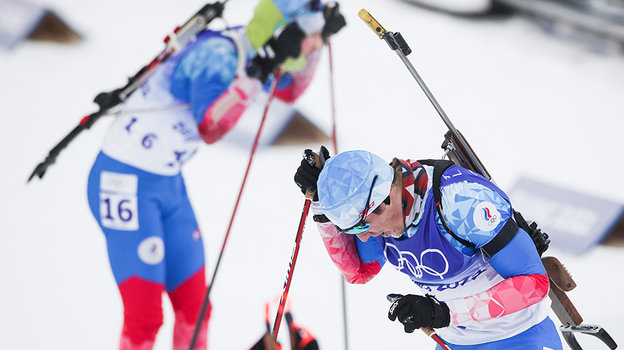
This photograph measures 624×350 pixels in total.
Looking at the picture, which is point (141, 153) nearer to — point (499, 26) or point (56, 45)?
point (56, 45)

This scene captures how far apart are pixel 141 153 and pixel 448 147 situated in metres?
1.22

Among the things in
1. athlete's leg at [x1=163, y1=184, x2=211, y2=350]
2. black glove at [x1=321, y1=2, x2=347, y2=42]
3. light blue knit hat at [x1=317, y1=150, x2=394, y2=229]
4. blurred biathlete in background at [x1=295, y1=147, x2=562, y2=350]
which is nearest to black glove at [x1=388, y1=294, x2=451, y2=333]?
blurred biathlete in background at [x1=295, y1=147, x2=562, y2=350]

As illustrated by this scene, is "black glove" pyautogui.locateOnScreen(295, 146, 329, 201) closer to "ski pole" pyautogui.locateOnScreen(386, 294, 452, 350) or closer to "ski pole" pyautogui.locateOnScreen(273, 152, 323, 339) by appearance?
"ski pole" pyautogui.locateOnScreen(273, 152, 323, 339)

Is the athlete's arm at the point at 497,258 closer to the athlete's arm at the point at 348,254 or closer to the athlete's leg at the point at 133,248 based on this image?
the athlete's arm at the point at 348,254

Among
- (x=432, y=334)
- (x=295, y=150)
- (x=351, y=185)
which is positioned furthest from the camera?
(x=295, y=150)

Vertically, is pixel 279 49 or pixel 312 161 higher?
pixel 279 49

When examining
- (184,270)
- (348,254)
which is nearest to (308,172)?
(348,254)

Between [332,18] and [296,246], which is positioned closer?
[296,246]

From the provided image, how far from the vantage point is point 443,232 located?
70.4 inches

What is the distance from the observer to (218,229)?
388 cm

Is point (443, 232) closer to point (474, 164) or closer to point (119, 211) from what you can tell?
point (474, 164)

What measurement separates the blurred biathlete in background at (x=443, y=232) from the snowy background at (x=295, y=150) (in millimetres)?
1173

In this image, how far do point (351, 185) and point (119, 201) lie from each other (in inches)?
49.9

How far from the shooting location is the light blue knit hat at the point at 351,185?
169cm
